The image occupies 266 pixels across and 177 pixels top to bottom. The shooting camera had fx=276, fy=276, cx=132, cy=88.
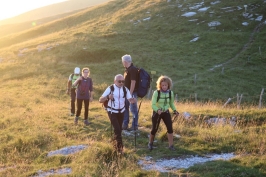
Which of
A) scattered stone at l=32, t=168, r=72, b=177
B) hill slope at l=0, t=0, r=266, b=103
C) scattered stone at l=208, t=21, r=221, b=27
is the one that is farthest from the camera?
scattered stone at l=208, t=21, r=221, b=27

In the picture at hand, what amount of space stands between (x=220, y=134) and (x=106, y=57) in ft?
106

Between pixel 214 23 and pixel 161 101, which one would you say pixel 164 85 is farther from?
pixel 214 23

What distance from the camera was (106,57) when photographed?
41.0 meters

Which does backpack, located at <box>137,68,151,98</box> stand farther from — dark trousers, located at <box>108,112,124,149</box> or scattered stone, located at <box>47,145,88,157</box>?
scattered stone, located at <box>47,145,88,157</box>

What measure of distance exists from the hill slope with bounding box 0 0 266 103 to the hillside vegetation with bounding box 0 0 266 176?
15cm

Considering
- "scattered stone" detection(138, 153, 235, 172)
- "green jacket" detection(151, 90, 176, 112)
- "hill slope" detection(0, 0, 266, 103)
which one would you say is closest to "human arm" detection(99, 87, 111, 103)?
"green jacket" detection(151, 90, 176, 112)

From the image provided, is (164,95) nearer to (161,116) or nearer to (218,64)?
(161,116)

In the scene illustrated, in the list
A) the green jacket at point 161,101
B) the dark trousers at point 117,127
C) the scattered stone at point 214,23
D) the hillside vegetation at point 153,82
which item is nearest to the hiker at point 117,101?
the dark trousers at point 117,127

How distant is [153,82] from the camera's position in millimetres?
32688

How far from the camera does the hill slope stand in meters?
31.7

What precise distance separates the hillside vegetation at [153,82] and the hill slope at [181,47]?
0.15 meters

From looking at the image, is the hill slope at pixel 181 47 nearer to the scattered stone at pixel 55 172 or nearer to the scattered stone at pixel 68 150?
the scattered stone at pixel 68 150

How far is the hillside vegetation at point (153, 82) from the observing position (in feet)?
27.8

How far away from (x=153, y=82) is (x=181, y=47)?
44.3 feet
